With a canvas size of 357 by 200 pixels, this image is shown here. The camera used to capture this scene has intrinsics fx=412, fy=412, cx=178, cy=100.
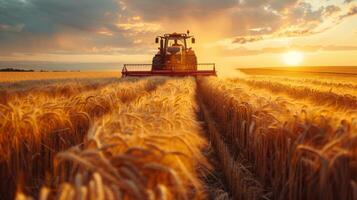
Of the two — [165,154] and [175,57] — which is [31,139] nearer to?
[165,154]

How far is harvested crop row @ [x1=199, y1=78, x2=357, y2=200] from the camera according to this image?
3.28m

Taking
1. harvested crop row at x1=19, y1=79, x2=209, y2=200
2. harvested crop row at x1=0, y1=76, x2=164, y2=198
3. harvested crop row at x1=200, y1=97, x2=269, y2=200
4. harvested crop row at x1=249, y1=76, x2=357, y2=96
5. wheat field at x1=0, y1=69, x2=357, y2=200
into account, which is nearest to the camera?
harvested crop row at x1=19, y1=79, x2=209, y2=200

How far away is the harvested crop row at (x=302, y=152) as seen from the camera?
3.28 m

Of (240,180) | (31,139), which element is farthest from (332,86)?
(31,139)

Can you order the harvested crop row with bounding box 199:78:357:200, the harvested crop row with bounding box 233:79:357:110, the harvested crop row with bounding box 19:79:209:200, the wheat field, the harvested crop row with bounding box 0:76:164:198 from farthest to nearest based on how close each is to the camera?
the harvested crop row with bounding box 233:79:357:110 < the harvested crop row with bounding box 0:76:164:198 < the harvested crop row with bounding box 199:78:357:200 < the wheat field < the harvested crop row with bounding box 19:79:209:200

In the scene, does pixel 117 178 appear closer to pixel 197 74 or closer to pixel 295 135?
pixel 295 135

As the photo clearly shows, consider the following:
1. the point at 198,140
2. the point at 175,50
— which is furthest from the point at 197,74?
the point at 198,140

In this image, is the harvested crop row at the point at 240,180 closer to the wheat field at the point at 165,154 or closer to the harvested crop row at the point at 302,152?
the wheat field at the point at 165,154

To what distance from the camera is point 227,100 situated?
354 inches

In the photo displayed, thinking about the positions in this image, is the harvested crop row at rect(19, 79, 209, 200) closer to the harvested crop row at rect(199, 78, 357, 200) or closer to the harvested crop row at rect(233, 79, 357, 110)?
the harvested crop row at rect(199, 78, 357, 200)

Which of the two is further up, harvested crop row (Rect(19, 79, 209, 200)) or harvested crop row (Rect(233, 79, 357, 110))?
harvested crop row (Rect(19, 79, 209, 200))

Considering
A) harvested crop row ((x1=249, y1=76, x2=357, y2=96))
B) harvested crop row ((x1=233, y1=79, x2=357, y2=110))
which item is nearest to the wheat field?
harvested crop row ((x1=233, y1=79, x2=357, y2=110))

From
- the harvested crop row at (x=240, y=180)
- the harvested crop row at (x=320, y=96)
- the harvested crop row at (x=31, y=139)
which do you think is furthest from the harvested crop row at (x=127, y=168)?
the harvested crop row at (x=320, y=96)

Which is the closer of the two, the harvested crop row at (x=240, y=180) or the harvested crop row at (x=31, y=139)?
the harvested crop row at (x=31, y=139)
